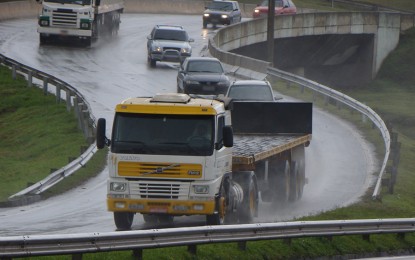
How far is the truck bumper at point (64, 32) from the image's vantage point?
181 feet

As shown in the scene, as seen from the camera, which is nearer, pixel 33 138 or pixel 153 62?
pixel 33 138

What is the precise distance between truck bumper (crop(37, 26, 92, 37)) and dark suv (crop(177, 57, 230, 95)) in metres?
14.1

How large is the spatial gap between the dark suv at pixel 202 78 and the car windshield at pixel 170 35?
9912 mm

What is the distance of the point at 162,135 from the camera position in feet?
62.4

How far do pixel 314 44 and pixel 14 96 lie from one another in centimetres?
3022

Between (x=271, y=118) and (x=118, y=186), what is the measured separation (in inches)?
321

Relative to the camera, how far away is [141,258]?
15969 millimetres

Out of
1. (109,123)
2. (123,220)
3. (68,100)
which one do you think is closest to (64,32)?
(68,100)

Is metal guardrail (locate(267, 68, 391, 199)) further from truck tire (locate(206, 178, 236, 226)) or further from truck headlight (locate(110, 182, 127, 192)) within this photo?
truck headlight (locate(110, 182, 127, 192))

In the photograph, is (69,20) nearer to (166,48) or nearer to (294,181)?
(166,48)

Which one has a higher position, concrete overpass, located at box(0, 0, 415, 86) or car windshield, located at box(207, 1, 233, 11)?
car windshield, located at box(207, 1, 233, 11)

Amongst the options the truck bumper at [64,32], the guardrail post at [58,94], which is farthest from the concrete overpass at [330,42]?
the guardrail post at [58,94]

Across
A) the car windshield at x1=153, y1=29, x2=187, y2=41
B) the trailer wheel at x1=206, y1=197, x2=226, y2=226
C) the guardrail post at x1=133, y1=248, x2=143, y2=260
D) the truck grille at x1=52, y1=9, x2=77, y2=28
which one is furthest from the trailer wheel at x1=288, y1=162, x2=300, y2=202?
the truck grille at x1=52, y1=9, x2=77, y2=28

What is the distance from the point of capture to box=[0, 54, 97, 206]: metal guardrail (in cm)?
2551
